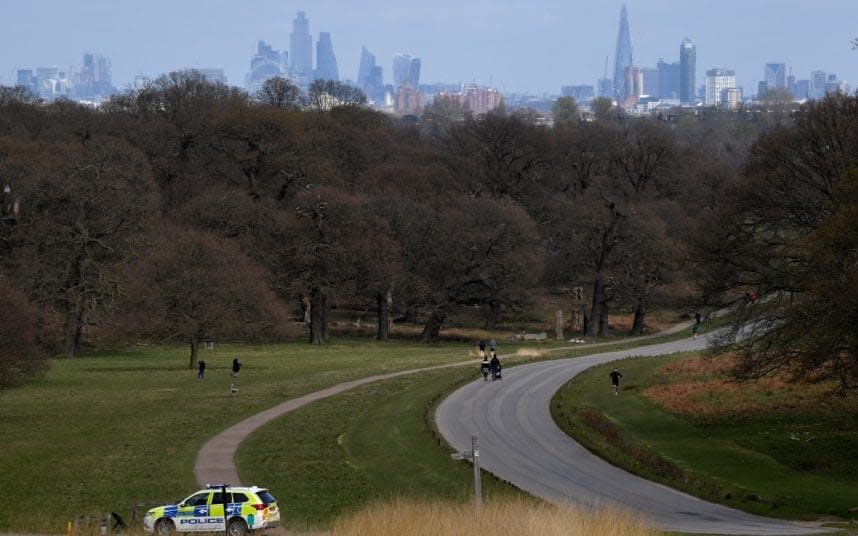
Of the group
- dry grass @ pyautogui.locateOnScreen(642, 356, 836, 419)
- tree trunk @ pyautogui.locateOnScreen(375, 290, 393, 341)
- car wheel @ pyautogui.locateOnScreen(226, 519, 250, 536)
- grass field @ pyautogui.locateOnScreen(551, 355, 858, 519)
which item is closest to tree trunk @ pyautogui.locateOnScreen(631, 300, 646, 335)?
tree trunk @ pyautogui.locateOnScreen(375, 290, 393, 341)

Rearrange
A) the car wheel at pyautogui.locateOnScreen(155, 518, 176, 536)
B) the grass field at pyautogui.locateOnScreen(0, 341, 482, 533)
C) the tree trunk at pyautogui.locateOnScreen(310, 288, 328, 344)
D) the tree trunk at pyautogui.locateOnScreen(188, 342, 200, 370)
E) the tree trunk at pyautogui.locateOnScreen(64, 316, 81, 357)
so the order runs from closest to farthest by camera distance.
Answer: the car wheel at pyautogui.locateOnScreen(155, 518, 176, 536)
the grass field at pyautogui.locateOnScreen(0, 341, 482, 533)
the tree trunk at pyautogui.locateOnScreen(188, 342, 200, 370)
the tree trunk at pyautogui.locateOnScreen(64, 316, 81, 357)
the tree trunk at pyautogui.locateOnScreen(310, 288, 328, 344)

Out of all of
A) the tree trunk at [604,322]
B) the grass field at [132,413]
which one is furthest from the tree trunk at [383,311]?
the tree trunk at [604,322]

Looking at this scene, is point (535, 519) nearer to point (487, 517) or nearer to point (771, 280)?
point (487, 517)

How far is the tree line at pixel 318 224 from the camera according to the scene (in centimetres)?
7575

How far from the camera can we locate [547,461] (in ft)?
140

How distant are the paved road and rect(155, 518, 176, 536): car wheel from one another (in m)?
10.0

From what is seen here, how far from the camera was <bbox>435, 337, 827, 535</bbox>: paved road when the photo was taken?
34.1m

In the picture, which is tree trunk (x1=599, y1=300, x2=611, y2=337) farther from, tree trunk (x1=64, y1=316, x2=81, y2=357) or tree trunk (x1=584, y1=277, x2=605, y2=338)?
tree trunk (x1=64, y1=316, x2=81, y2=357)

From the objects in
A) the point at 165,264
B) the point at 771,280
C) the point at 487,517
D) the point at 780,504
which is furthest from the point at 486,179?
the point at 487,517

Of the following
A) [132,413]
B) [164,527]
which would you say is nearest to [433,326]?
[132,413]

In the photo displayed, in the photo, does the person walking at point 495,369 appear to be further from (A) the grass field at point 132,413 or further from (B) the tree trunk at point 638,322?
(B) the tree trunk at point 638,322

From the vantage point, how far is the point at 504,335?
3814 inches

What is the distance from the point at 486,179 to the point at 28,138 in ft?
139

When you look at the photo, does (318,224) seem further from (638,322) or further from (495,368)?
(495,368)
